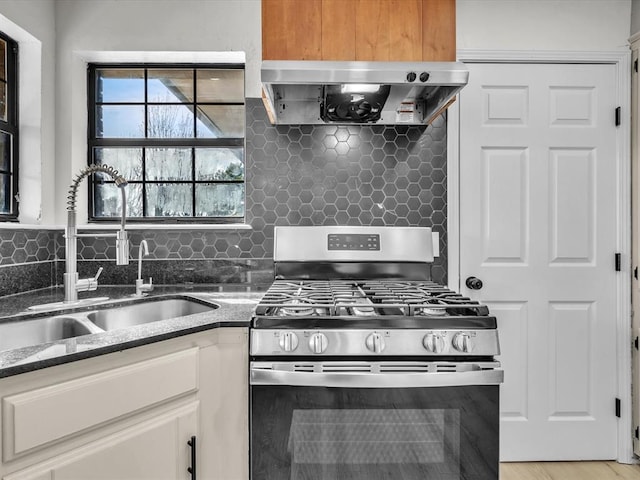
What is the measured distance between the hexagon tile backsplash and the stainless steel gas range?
0.95 metres

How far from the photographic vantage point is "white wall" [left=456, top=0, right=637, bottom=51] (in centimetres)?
234

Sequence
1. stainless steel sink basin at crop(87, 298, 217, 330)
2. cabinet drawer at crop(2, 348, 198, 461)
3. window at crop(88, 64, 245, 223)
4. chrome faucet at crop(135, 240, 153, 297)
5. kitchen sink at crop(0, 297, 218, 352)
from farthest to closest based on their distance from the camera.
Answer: window at crop(88, 64, 245, 223) < chrome faucet at crop(135, 240, 153, 297) < stainless steel sink basin at crop(87, 298, 217, 330) < kitchen sink at crop(0, 297, 218, 352) < cabinet drawer at crop(2, 348, 198, 461)

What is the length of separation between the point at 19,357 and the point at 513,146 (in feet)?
7.51

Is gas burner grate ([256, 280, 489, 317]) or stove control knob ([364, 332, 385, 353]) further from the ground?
gas burner grate ([256, 280, 489, 317])

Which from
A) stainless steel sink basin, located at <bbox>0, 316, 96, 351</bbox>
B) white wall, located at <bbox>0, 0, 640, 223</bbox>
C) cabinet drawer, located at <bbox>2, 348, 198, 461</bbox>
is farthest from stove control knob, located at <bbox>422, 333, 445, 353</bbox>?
white wall, located at <bbox>0, 0, 640, 223</bbox>

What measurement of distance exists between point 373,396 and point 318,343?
9.2 inches

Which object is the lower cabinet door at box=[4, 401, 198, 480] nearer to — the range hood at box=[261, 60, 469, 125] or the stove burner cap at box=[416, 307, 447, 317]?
the stove burner cap at box=[416, 307, 447, 317]

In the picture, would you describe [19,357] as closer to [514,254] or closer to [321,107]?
[321,107]

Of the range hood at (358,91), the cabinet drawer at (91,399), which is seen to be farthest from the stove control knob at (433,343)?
the range hood at (358,91)

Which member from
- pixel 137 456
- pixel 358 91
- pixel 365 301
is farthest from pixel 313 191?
pixel 137 456

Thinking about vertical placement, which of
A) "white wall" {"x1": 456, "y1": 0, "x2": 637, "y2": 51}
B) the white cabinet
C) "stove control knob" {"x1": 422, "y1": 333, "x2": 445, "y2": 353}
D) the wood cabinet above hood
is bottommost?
the white cabinet

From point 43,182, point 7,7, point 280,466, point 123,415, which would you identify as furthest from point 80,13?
point 280,466

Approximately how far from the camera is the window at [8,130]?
208 cm

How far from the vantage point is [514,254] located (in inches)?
92.6
